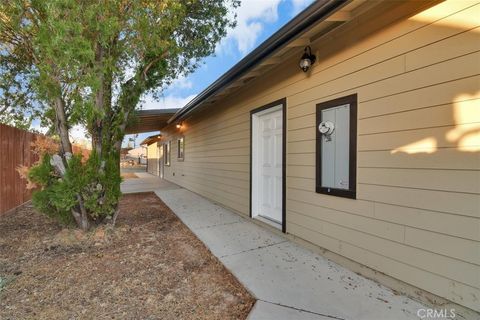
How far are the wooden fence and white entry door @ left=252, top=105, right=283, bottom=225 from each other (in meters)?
5.04

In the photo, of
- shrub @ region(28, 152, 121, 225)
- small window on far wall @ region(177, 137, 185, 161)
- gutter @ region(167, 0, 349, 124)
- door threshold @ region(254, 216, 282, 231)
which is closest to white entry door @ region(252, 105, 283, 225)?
door threshold @ region(254, 216, 282, 231)

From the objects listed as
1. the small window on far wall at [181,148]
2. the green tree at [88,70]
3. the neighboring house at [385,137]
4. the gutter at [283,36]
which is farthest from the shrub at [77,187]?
the small window on far wall at [181,148]

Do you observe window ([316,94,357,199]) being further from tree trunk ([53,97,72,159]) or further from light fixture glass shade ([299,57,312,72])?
tree trunk ([53,97,72,159])

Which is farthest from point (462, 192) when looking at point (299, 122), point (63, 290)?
point (63, 290)

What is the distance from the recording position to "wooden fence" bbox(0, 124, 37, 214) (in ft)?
17.5

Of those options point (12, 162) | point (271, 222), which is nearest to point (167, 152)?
point (12, 162)

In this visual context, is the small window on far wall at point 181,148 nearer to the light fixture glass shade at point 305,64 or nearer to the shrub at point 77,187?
the shrub at point 77,187

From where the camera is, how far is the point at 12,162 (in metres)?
5.74

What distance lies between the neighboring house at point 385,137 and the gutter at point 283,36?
0.6 inches

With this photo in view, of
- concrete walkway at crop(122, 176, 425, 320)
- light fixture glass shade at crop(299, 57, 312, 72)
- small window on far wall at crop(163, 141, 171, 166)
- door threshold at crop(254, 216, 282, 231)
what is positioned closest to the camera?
concrete walkway at crop(122, 176, 425, 320)

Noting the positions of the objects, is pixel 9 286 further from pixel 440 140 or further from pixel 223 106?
pixel 223 106

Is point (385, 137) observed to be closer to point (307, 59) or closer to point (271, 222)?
point (307, 59)

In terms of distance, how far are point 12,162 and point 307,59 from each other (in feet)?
21.0

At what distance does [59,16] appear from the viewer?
10.1 ft
